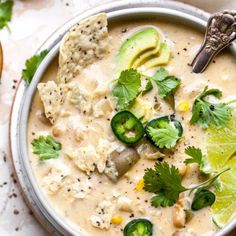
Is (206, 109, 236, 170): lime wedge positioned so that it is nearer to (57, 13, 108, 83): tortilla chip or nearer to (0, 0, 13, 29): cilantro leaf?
(57, 13, 108, 83): tortilla chip

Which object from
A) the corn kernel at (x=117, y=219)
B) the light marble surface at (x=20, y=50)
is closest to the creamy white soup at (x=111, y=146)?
the corn kernel at (x=117, y=219)

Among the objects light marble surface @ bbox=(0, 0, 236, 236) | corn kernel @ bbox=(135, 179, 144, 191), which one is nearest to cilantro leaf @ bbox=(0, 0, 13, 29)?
light marble surface @ bbox=(0, 0, 236, 236)

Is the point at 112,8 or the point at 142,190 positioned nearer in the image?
the point at 142,190

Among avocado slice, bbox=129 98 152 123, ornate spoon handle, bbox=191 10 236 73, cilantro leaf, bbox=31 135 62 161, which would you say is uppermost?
ornate spoon handle, bbox=191 10 236 73

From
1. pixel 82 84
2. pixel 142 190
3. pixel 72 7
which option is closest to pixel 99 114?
pixel 82 84

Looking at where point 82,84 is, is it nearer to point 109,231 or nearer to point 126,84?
point 126,84

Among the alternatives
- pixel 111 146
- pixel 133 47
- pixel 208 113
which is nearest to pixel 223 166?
pixel 208 113
